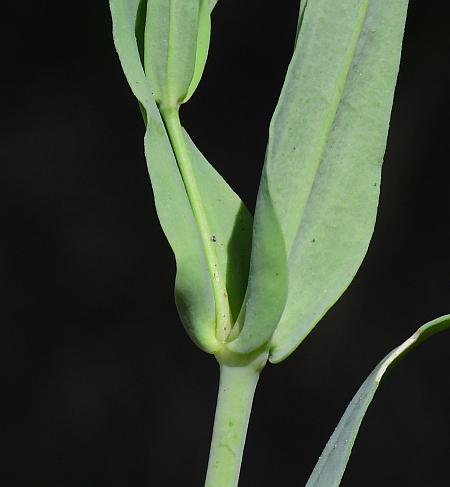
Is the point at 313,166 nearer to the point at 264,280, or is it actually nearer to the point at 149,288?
the point at 264,280

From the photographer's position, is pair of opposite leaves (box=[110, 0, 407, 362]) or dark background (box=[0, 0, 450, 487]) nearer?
pair of opposite leaves (box=[110, 0, 407, 362])

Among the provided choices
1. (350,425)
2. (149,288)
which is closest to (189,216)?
(350,425)

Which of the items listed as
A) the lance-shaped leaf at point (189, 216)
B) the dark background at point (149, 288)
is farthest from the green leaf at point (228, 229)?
the dark background at point (149, 288)

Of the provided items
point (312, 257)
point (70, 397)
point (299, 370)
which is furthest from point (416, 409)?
point (312, 257)

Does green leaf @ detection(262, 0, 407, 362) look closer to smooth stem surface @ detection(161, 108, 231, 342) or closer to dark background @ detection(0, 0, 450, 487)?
smooth stem surface @ detection(161, 108, 231, 342)

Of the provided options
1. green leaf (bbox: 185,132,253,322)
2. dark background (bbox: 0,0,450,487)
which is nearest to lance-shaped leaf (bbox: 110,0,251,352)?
green leaf (bbox: 185,132,253,322)

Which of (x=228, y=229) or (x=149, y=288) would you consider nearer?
(x=228, y=229)

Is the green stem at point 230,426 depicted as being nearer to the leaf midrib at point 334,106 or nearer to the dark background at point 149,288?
the leaf midrib at point 334,106

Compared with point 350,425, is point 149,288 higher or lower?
lower
